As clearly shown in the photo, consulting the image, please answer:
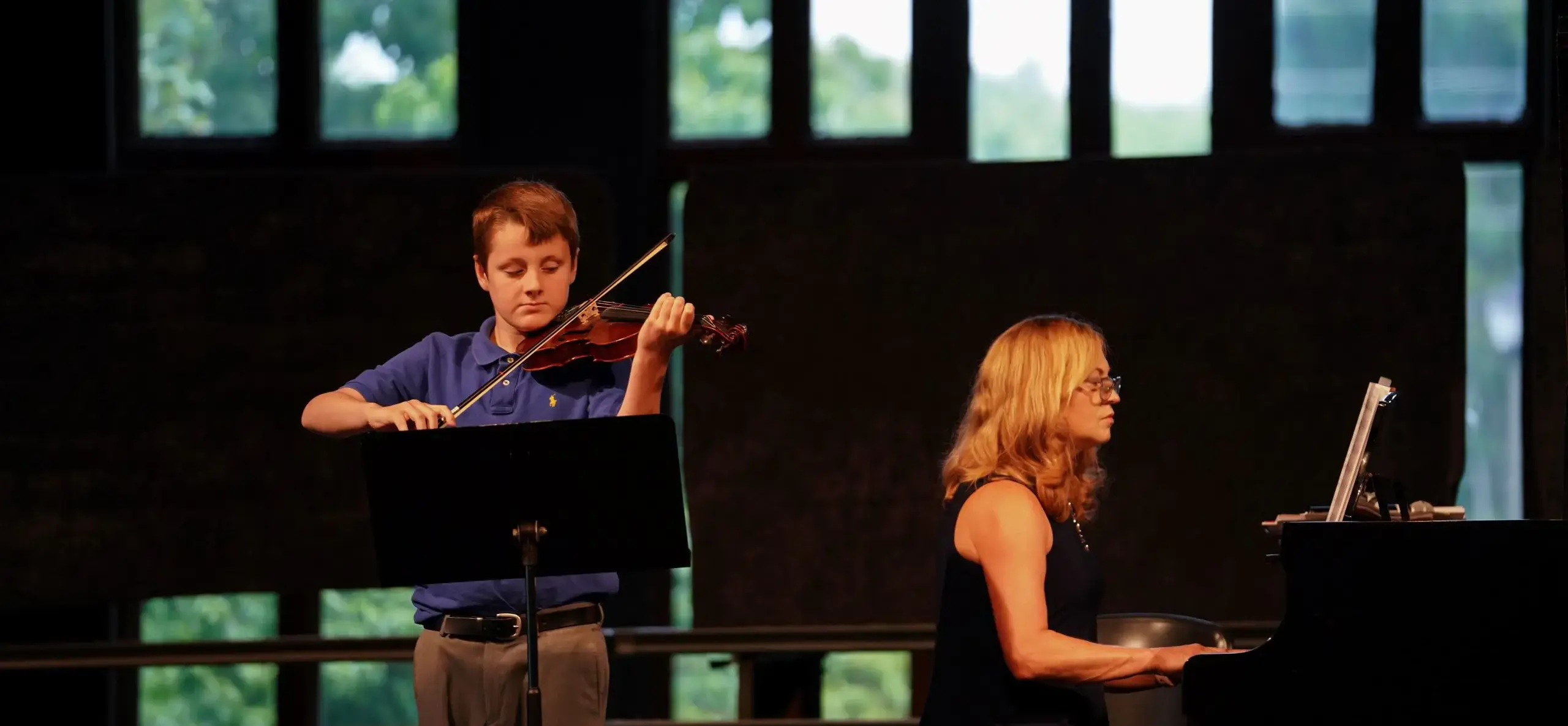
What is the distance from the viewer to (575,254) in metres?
2.71

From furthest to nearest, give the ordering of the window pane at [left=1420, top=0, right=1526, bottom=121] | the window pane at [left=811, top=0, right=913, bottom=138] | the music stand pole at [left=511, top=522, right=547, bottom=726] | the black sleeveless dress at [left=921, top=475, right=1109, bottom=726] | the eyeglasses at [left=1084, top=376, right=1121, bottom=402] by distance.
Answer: the window pane at [left=811, top=0, right=913, bottom=138] → the window pane at [left=1420, top=0, right=1526, bottom=121] → the eyeglasses at [left=1084, top=376, right=1121, bottom=402] → the black sleeveless dress at [left=921, top=475, right=1109, bottom=726] → the music stand pole at [left=511, top=522, right=547, bottom=726]

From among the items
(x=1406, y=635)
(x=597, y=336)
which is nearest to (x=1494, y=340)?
(x=1406, y=635)

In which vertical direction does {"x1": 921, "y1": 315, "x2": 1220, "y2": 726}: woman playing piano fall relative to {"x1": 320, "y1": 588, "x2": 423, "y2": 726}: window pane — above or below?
above

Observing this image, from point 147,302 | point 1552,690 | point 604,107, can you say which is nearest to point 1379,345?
point 1552,690

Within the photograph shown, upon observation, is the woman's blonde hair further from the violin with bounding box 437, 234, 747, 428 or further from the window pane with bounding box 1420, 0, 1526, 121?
the window pane with bounding box 1420, 0, 1526, 121

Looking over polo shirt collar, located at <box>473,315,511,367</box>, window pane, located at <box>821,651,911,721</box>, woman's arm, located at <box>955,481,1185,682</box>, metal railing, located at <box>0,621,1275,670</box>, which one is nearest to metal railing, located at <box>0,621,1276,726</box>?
metal railing, located at <box>0,621,1275,670</box>

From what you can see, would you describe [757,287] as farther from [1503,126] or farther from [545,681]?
[1503,126]

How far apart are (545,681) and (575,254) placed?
73 centimetres

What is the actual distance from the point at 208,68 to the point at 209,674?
1.81 m

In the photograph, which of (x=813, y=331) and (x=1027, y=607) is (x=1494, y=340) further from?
(x=1027, y=607)

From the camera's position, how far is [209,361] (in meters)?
4.26

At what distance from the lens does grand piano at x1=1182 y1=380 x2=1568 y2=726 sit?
2377 mm

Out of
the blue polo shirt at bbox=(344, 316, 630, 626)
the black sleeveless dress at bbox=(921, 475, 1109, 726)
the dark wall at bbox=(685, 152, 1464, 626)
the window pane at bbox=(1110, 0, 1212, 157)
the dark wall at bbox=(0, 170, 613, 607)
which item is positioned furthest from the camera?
the window pane at bbox=(1110, 0, 1212, 157)

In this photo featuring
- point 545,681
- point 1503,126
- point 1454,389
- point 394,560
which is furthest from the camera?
point 1503,126
